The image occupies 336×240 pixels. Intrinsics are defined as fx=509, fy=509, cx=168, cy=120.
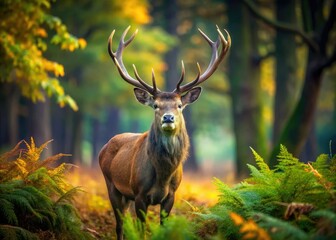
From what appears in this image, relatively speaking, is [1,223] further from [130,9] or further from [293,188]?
[130,9]

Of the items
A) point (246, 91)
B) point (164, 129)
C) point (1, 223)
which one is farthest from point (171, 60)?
point (1, 223)

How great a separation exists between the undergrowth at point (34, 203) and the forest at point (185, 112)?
2 cm

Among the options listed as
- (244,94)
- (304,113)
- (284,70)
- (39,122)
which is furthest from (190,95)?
(39,122)

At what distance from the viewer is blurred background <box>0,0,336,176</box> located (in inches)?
393

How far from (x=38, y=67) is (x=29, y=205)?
4491 mm

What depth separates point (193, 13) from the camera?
21.1m

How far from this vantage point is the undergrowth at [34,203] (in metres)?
5.75

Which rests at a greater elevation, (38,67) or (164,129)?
(38,67)

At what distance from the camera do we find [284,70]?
15.6 m

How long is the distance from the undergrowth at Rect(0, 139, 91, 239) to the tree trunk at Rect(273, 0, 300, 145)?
9.90 m

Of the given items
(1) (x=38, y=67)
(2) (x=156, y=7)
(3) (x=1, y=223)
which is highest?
(2) (x=156, y=7)

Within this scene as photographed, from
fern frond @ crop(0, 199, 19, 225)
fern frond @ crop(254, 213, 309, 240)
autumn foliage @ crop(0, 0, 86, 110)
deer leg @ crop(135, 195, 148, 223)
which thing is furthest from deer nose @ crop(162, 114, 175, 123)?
autumn foliage @ crop(0, 0, 86, 110)

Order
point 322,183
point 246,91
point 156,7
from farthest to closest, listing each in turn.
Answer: point 156,7, point 246,91, point 322,183

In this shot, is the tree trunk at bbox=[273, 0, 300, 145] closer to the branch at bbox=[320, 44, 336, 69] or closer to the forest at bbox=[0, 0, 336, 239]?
the forest at bbox=[0, 0, 336, 239]
